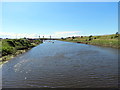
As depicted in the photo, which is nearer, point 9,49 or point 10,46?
point 9,49

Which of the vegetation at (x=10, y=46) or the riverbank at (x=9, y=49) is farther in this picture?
the vegetation at (x=10, y=46)

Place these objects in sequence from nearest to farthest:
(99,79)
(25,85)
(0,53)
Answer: (25,85) → (99,79) → (0,53)

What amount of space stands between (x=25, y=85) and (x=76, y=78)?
628cm

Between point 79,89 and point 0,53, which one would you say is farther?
point 0,53

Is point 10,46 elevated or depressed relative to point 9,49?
elevated

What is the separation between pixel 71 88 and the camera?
1039 centimetres

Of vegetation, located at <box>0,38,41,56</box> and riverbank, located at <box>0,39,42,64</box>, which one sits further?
vegetation, located at <box>0,38,41,56</box>

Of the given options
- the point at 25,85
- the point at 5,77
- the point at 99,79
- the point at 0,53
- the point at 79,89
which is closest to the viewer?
the point at 79,89

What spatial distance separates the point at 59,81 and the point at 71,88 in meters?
2.08

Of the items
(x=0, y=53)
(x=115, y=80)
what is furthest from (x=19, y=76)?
(x=0, y=53)

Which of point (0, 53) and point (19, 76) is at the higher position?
point (0, 53)

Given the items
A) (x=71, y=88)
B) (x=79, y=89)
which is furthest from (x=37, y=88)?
(x=79, y=89)

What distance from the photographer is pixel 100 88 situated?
10297 millimetres

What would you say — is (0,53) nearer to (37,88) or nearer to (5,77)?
(5,77)
